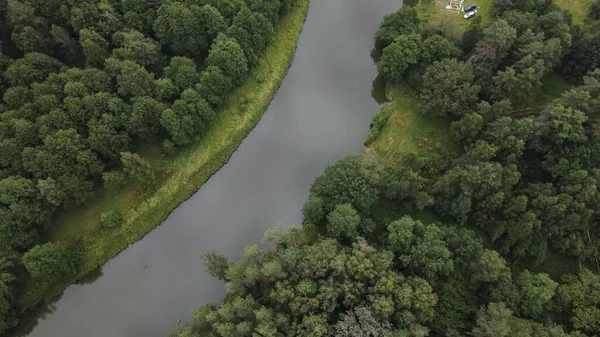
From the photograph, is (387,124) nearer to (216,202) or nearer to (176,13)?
(216,202)

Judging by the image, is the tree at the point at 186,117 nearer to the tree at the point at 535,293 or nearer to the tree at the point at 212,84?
the tree at the point at 212,84

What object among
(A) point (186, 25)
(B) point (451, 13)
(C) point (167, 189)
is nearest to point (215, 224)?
(C) point (167, 189)

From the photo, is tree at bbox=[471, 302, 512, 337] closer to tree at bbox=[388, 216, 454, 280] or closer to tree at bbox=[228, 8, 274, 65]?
tree at bbox=[388, 216, 454, 280]

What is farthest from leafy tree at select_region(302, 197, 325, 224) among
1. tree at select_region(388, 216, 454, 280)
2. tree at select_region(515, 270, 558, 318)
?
tree at select_region(515, 270, 558, 318)

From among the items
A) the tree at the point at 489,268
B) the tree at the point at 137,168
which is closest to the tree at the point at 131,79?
the tree at the point at 137,168

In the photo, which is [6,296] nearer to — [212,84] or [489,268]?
[212,84]

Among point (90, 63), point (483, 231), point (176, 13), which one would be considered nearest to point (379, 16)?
point (176, 13)
